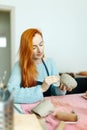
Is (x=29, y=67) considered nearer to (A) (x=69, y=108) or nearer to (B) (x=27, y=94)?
(B) (x=27, y=94)

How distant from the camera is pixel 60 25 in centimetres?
253

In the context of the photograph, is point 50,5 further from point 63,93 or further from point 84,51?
point 63,93

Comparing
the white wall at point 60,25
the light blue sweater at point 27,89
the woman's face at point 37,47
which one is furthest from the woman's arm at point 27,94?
the white wall at point 60,25

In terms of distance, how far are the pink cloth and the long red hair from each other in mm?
203

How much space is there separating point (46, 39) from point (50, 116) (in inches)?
66.6

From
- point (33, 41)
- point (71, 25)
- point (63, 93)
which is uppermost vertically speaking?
point (71, 25)

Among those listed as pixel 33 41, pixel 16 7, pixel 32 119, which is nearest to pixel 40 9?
pixel 16 7

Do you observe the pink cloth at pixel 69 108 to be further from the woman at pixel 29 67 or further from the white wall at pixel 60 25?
the white wall at pixel 60 25

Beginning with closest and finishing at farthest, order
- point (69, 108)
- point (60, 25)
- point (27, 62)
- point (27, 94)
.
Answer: point (69, 108), point (27, 94), point (27, 62), point (60, 25)

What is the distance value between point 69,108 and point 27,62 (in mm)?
428

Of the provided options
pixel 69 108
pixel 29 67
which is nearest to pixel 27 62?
pixel 29 67

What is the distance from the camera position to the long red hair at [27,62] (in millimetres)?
1269

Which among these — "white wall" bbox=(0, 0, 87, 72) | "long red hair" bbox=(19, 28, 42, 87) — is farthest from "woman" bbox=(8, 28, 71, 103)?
"white wall" bbox=(0, 0, 87, 72)

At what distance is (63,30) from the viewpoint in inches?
100
